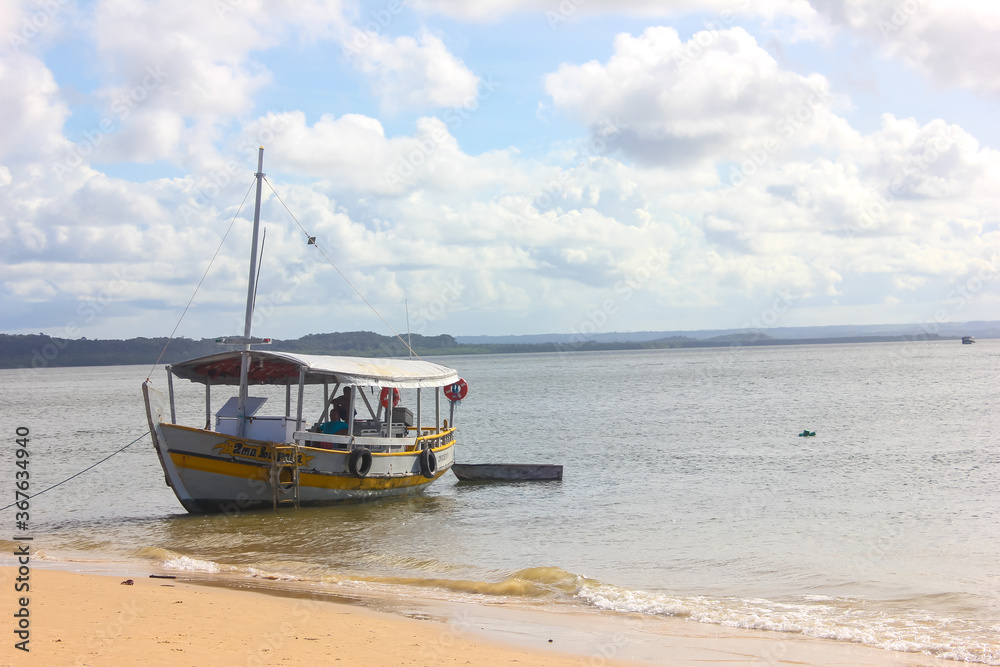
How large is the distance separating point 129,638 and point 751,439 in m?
28.8

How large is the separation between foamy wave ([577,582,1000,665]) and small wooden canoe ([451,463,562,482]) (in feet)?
38.1

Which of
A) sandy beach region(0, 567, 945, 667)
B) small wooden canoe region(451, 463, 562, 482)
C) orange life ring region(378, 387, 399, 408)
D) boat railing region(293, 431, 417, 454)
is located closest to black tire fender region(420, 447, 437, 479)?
boat railing region(293, 431, 417, 454)

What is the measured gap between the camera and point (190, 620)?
8680 mm

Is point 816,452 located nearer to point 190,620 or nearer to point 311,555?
point 311,555

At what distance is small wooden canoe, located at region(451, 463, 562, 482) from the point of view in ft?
76.7

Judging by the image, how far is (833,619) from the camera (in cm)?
1018

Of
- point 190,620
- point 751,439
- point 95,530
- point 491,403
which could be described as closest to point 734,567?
point 190,620

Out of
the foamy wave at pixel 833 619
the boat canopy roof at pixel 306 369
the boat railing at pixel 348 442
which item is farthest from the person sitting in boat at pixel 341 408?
the foamy wave at pixel 833 619

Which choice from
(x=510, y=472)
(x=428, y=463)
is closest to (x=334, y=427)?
(x=428, y=463)

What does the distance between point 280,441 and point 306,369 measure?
1862 millimetres

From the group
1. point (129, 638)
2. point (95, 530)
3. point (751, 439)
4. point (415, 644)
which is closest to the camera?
point (129, 638)

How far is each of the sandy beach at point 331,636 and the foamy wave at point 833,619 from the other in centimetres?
36

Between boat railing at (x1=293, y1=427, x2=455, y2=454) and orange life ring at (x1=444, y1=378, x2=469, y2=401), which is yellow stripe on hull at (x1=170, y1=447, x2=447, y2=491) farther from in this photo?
orange life ring at (x1=444, y1=378, x2=469, y2=401)

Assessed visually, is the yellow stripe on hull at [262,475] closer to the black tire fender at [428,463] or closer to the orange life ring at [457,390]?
the black tire fender at [428,463]
